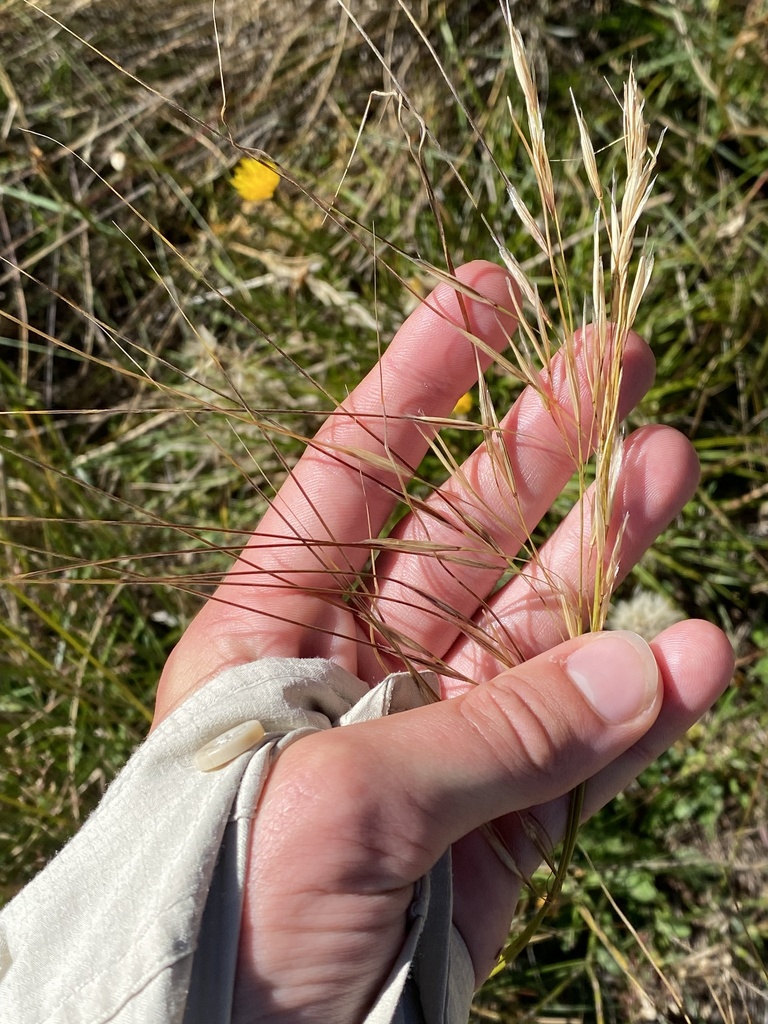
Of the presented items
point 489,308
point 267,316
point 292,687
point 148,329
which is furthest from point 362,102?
point 292,687

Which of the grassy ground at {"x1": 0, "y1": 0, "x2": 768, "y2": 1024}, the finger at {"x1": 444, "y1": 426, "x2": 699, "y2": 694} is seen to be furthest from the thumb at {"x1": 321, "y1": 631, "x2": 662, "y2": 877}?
the grassy ground at {"x1": 0, "y1": 0, "x2": 768, "y2": 1024}

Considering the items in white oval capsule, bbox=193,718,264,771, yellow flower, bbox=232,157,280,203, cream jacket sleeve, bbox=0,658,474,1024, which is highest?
yellow flower, bbox=232,157,280,203

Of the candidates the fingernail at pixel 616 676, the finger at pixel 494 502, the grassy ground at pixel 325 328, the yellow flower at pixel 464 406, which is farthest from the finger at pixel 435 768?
the yellow flower at pixel 464 406

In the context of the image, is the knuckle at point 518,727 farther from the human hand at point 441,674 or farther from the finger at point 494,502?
the finger at point 494,502

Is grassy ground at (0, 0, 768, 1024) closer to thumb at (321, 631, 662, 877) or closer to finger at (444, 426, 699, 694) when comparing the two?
finger at (444, 426, 699, 694)

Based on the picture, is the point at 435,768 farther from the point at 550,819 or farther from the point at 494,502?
the point at 494,502

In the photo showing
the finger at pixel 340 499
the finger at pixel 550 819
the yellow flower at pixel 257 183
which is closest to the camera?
the finger at pixel 550 819

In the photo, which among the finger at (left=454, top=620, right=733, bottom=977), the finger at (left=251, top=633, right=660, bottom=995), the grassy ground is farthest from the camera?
the grassy ground
